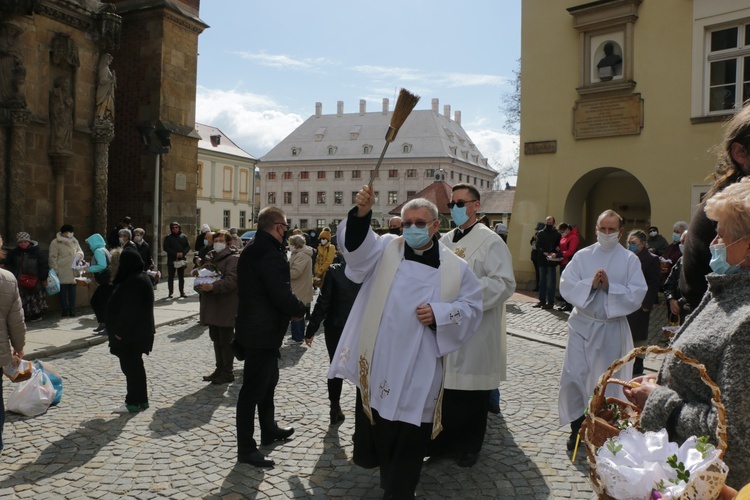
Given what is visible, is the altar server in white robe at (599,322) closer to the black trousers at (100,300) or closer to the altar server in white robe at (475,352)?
the altar server in white robe at (475,352)

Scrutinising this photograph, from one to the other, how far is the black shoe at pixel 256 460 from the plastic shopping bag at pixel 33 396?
97.6 inches

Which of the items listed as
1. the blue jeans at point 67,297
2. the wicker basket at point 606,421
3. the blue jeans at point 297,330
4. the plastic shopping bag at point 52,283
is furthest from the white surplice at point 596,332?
the blue jeans at point 67,297

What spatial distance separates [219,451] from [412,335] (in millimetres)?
2246

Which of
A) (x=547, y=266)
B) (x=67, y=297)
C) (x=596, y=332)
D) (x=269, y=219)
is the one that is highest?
(x=269, y=219)

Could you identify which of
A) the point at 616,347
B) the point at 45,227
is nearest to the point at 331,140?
the point at 45,227

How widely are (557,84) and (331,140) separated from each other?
218 ft

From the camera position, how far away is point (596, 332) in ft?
17.1

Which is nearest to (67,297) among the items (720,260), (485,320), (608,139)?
(485,320)

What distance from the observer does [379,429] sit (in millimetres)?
3854

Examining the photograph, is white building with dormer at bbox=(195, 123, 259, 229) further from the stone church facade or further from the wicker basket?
the wicker basket

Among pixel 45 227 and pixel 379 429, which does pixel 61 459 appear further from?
pixel 45 227

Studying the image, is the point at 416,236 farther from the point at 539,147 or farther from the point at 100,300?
the point at 539,147

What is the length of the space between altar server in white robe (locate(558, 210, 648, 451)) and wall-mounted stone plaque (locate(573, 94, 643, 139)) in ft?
34.0

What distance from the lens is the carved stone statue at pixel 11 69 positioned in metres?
12.2
